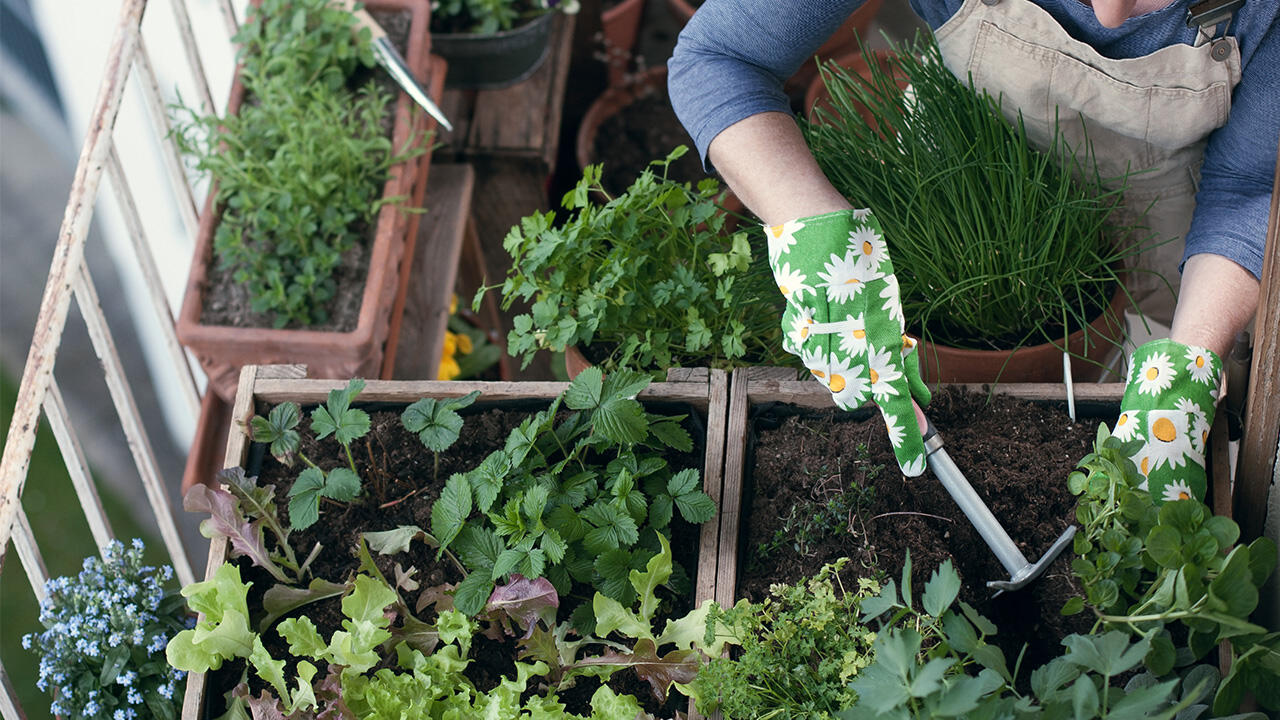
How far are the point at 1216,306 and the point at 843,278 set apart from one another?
1.38ft

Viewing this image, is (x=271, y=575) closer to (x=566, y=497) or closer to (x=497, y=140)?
A: (x=566, y=497)

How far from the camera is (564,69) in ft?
7.79

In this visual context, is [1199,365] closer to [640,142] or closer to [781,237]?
[781,237]

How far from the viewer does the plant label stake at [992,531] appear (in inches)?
41.1

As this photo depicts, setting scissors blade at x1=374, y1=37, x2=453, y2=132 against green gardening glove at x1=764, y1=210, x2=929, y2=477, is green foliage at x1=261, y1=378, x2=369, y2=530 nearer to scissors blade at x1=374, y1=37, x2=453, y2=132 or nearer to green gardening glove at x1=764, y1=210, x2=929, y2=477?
green gardening glove at x1=764, y1=210, x2=929, y2=477

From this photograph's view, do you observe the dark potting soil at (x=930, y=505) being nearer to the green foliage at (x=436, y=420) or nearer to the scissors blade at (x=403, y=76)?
the green foliage at (x=436, y=420)

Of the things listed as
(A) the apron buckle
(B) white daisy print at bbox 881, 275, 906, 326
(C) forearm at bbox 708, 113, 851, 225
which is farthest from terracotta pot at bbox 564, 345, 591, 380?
(A) the apron buckle

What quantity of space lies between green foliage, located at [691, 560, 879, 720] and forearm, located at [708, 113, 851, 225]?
394 millimetres

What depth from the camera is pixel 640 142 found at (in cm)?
259

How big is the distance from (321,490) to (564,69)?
1450 millimetres

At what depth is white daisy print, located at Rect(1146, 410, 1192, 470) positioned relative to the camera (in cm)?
107

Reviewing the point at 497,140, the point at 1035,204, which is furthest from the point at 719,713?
the point at 497,140

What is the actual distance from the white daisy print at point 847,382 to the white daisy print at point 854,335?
0.6 inches

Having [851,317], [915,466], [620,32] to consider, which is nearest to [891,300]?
[851,317]
